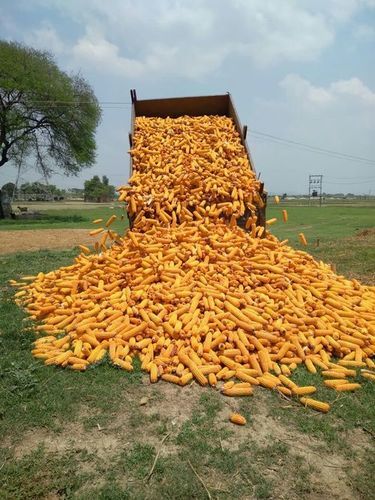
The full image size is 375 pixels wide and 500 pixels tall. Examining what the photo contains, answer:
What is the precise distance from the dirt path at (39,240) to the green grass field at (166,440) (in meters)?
10.7

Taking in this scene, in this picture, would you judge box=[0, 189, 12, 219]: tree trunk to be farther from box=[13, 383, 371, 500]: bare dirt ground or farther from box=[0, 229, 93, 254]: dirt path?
box=[13, 383, 371, 500]: bare dirt ground

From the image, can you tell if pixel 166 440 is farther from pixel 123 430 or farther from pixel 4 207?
pixel 4 207

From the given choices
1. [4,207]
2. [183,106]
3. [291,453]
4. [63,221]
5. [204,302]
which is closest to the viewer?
[291,453]

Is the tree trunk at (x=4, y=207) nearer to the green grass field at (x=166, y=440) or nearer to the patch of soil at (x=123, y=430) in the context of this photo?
the green grass field at (x=166, y=440)

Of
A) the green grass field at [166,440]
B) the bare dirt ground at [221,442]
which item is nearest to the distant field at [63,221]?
Result: the green grass field at [166,440]

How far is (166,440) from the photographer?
131 inches

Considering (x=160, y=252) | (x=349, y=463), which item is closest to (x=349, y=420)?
(x=349, y=463)

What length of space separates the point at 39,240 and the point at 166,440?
14.5 m

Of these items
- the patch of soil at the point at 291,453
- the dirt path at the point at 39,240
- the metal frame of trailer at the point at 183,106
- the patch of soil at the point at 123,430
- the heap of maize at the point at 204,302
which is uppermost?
the metal frame of trailer at the point at 183,106

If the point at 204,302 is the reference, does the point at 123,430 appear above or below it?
below

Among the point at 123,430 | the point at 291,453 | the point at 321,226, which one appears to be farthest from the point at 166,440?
the point at 321,226

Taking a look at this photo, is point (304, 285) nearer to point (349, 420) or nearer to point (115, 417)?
point (349, 420)

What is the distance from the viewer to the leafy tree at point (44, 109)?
3066 centimetres

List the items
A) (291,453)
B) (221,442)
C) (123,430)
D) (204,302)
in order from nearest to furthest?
(291,453)
(221,442)
(123,430)
(204,302)
